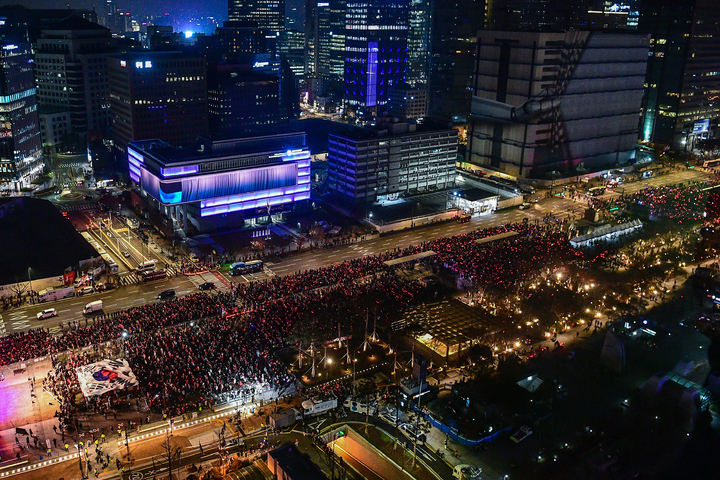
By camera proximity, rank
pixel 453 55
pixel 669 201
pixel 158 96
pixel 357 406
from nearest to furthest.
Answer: pixel 357 406 < pixel 669 201 < pixel 158 96 < pixel 453 55

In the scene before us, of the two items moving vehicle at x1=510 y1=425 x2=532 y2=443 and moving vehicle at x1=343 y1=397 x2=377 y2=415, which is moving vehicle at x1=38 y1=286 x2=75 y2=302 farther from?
moving vehicle at x1=510 y1=425 x2=532 y2=443

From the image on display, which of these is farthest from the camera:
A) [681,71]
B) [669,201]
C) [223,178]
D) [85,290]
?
[681,71]

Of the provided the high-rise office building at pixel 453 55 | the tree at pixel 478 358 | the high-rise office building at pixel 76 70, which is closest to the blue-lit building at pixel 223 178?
the tree at pixel 478 358

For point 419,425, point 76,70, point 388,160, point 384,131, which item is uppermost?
point 76,70

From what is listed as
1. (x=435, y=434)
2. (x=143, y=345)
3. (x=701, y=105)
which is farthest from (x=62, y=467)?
(x=701, y=105)

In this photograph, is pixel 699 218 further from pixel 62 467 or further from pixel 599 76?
pixel 62 467

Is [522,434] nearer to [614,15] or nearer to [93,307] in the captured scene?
[93,307]

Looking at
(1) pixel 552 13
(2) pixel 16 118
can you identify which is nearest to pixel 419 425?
(2) pixel 16 118

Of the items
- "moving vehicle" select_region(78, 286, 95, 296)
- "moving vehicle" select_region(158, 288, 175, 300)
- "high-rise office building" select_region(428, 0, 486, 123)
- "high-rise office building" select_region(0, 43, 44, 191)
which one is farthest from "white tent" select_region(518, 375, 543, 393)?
"high-rise office building" select_region(428, 0, 486, 123)
